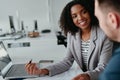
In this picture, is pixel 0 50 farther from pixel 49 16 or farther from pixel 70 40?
pixel 49 16

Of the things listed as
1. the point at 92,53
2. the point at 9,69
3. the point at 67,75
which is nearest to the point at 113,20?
the point at 67,75

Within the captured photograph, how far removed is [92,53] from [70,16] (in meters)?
0.39

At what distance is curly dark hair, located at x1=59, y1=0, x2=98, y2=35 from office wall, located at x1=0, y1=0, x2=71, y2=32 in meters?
2.88

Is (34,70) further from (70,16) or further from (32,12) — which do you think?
(32,12)

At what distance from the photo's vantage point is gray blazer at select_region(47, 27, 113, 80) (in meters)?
1.65

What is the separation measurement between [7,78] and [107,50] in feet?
2.42

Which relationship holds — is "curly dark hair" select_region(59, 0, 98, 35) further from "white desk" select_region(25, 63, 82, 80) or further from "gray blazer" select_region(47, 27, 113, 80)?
"white desk" select_region(25, 63, 82, 80)

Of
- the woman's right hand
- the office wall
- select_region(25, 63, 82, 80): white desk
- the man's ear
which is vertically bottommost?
select_region(25, 63, 82, 80): white desk

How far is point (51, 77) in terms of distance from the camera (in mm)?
1568

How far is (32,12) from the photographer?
4.91m

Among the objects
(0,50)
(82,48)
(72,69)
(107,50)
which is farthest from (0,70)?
(107,50)

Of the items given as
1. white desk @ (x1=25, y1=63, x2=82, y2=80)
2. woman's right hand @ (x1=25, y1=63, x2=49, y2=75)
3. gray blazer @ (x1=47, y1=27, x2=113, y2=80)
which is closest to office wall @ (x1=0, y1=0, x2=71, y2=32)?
gray blazer @ (x1=47, y1=27, x2=113, y2=80)

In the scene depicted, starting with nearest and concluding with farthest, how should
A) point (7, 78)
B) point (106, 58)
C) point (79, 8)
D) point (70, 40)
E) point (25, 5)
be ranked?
point (7, 78)
point (106, 58)
point (79, 8)
point (70, 40)
point (25, 5)

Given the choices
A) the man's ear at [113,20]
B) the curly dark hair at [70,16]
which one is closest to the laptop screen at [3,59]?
the curly dark hair at [70,16]
